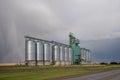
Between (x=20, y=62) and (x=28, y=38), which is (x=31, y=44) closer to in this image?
(x=28, y=38)

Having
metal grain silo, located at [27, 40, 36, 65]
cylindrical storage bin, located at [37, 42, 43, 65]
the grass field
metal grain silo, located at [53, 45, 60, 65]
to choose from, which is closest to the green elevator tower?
metal grain silo, located at [53, 45, 60, 65]

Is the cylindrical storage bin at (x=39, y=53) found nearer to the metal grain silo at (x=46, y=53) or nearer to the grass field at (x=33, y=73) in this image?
the metal grain silo at (x=46, y=53)

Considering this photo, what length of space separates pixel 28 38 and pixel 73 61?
218 feet

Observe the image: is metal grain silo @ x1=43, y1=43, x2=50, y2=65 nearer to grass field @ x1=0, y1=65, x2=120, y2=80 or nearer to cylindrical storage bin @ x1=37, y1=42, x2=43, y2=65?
cylindrical storage bin @ x1=37, y1=42, x2=43, y2=65

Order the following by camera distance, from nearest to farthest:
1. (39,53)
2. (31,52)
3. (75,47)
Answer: (31,52) < (39,53) < (75,47)

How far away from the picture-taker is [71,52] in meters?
180

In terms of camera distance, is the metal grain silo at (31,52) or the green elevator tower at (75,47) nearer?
the metal grain silo at (31,52)

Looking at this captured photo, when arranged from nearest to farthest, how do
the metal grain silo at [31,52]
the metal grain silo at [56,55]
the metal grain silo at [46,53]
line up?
the metal grain silo at [31,52] < the metal grain silo at [46,53] < the metal grain silo at [56,55]

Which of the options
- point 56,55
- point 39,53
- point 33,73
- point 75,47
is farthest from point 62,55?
point 33,73

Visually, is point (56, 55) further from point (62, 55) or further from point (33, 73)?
point (33, 73)

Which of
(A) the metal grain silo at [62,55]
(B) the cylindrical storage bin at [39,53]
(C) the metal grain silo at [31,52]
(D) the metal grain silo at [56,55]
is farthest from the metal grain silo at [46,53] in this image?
(A) the metal grain silo at [62,55]

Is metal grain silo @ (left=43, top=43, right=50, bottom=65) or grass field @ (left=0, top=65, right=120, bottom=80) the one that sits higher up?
metal grain silo @ (left=43, top=43, right=50, bottom=65)

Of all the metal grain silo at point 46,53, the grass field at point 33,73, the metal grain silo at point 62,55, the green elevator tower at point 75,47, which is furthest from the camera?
the green elevator tower at point 75,47

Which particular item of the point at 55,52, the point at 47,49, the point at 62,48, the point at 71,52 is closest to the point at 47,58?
the point at 47,49
